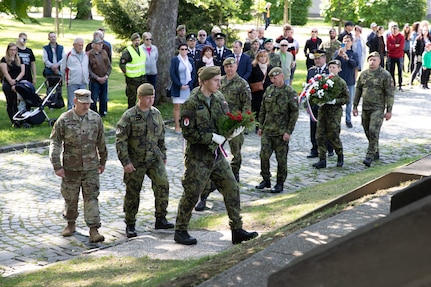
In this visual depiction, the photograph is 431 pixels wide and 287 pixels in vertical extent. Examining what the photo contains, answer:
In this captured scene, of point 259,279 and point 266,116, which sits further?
point 266,116

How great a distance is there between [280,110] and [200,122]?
12.1ft

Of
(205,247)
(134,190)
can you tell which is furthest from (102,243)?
(205,247)

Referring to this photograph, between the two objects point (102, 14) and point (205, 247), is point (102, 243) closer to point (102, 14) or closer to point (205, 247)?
point (205, 247)

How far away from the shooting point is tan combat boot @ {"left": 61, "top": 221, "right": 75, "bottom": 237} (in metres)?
10.7

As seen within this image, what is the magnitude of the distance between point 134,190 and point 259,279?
434cm

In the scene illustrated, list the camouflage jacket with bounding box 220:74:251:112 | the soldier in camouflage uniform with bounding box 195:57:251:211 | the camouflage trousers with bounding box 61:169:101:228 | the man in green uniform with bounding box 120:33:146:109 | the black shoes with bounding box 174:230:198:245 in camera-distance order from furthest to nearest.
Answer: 1. the man in green uniform with bounding box 120:33:146:109
2. the camouflage jacket with bounding box 220:74:251:112
3. the soldier in camouflage uniform with bounding box 195:57:251:211
4. the camouflage trousers with bounding box 61:169:101:228
5. the black shoes with bounding box 174:230:198:245

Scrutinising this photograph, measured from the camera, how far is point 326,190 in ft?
39.5

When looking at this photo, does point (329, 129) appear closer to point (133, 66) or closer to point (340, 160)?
point (340, 160)

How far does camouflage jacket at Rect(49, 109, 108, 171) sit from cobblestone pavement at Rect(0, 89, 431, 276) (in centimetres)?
109

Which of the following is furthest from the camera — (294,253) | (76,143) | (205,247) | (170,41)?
(170,41)

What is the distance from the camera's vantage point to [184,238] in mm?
9812

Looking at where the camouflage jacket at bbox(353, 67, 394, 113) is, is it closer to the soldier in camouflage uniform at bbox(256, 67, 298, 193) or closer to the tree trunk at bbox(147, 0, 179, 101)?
the soldier in camouflage uniform at bbox(256, 67, 298, 193)

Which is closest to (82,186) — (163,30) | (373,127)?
(373,127)

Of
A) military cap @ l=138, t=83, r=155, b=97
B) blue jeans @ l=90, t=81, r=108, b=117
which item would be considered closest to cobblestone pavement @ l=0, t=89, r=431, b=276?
military cap @ l=138, t=83, r=155, b=97
